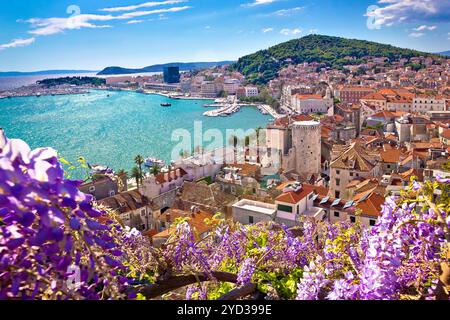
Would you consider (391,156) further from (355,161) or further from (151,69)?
(151,69)

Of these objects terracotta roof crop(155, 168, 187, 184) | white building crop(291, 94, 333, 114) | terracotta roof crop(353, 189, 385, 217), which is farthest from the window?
white building crop(291, 94, 333, 114)

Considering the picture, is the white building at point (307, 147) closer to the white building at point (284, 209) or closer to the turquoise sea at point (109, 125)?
the white building at point (284, 209)

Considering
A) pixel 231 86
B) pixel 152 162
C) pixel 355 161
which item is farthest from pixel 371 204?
pixel 231 86

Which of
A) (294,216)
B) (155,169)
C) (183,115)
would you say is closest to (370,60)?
(183,115)

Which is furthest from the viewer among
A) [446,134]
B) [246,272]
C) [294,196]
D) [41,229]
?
[446,134]

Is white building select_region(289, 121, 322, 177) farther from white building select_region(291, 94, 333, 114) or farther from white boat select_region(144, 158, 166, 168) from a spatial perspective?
white building select_region(291, 94, 333, 114)

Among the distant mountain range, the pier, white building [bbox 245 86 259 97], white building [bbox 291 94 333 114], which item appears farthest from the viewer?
the distant mountain range
